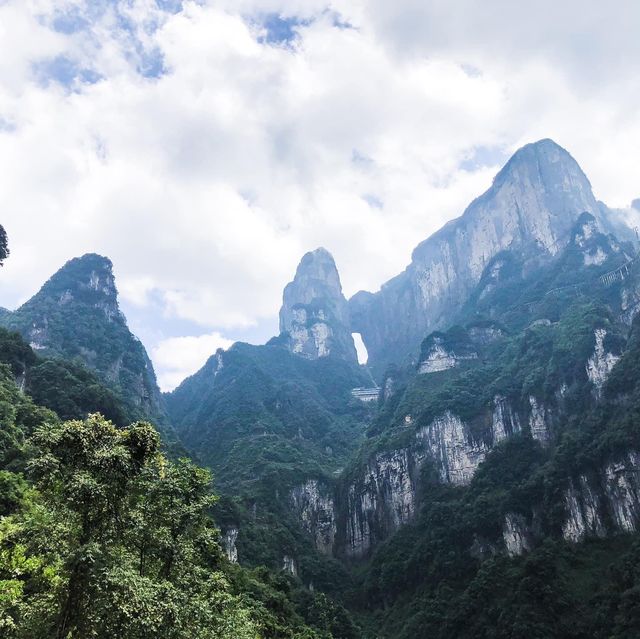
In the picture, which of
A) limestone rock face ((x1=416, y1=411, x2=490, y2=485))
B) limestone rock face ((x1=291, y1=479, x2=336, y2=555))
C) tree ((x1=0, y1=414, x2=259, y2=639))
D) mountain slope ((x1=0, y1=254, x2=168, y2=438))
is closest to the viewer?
tree ((x1=0, y1=414, x2=259, y2=639))

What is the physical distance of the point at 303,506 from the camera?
9912cm

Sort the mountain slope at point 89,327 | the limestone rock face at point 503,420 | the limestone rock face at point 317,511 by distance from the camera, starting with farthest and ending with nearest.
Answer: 1. the mountain slope at point 89,327
2. the limestone rock face at point 317,511
3. the limestone rock face at point 503,420

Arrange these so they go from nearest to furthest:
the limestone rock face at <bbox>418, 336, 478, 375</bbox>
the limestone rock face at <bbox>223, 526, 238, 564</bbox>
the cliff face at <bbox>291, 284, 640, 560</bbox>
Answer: the limestone rock face at <bbox>223, 526, 238, 564</bbox>, the cliff face at <bbox>291, 284, 640, 560</bbox>, the limestone rock face at <bbox>418, 336, 478, 375</bbox>

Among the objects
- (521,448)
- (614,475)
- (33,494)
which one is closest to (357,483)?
(521,448)

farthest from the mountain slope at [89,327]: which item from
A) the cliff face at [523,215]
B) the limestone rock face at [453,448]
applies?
the cliff face at [523,215]

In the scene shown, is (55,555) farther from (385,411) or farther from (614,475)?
(385,411)

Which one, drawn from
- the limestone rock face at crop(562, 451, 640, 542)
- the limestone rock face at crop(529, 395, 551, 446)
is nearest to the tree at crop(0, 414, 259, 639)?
the limestone rock face at crop(562, 451, 640, 542)

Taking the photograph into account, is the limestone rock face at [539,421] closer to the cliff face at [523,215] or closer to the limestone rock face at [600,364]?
the limestone rock face at [600,364]

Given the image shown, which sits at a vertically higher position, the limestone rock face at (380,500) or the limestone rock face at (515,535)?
the limestone rock face at (380,500)

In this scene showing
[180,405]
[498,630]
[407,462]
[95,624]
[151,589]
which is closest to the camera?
[95,624]

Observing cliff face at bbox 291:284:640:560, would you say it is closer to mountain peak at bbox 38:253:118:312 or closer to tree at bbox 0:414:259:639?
tree at bbox 0:414:259:639

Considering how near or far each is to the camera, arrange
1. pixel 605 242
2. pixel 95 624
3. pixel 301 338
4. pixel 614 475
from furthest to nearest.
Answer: pixel 301 338, pixel 605 242, pixel 614 475, pixel 95 624

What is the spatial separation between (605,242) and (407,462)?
257 feet

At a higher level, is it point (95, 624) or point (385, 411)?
point (385, 411)
